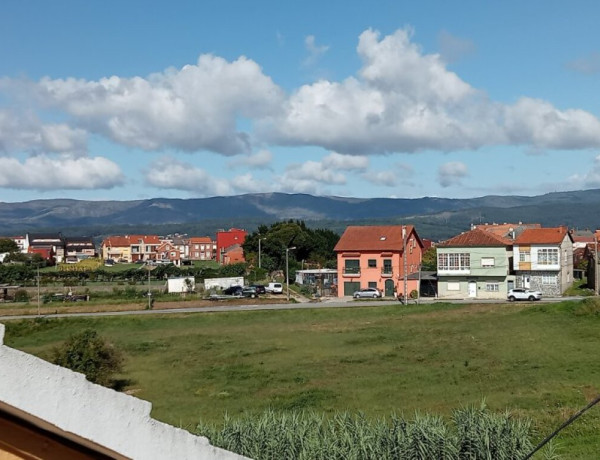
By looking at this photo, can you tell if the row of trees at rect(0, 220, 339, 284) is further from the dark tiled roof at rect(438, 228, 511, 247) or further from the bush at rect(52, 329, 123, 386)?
the bush at rect(52, 329, 123, 386)

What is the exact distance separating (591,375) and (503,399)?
4.67 m

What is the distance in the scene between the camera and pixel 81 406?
264cm

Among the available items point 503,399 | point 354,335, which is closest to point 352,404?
point 503,399

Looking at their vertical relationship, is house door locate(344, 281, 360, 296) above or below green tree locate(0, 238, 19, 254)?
below

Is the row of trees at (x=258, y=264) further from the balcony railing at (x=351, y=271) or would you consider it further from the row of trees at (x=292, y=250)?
the balcony railing at (x=351, y=271)

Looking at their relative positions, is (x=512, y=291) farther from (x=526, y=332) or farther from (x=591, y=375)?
(x=591, y=375)

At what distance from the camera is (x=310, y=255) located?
9206 centimetres

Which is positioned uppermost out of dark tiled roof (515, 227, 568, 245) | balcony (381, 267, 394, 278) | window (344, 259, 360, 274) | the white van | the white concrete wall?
dark tiled roof (515, 227, 568, 245)

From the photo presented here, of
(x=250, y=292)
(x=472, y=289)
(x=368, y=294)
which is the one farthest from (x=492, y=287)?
(x=250, y=292)

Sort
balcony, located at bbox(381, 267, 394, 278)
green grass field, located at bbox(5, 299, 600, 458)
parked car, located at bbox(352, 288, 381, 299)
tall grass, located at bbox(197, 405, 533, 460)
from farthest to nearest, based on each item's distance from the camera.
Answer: balcony, located at bbox(381, 267, 394, 278) → parked car, located at bbox(352, 288, 381, 299) → green grass field, located at bbox(5, 299, 600, 458) → tall grass, located at bbox(197, 405, 533, 460)

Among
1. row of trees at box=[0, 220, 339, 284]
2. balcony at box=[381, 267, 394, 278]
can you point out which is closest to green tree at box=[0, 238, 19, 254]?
row of trees at box=[0, 220, 339, 284]

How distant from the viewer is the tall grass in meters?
9.39

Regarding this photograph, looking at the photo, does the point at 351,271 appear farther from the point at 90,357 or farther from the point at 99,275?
the point at 99,275

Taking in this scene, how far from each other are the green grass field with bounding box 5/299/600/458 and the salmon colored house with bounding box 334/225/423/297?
13.2 m
